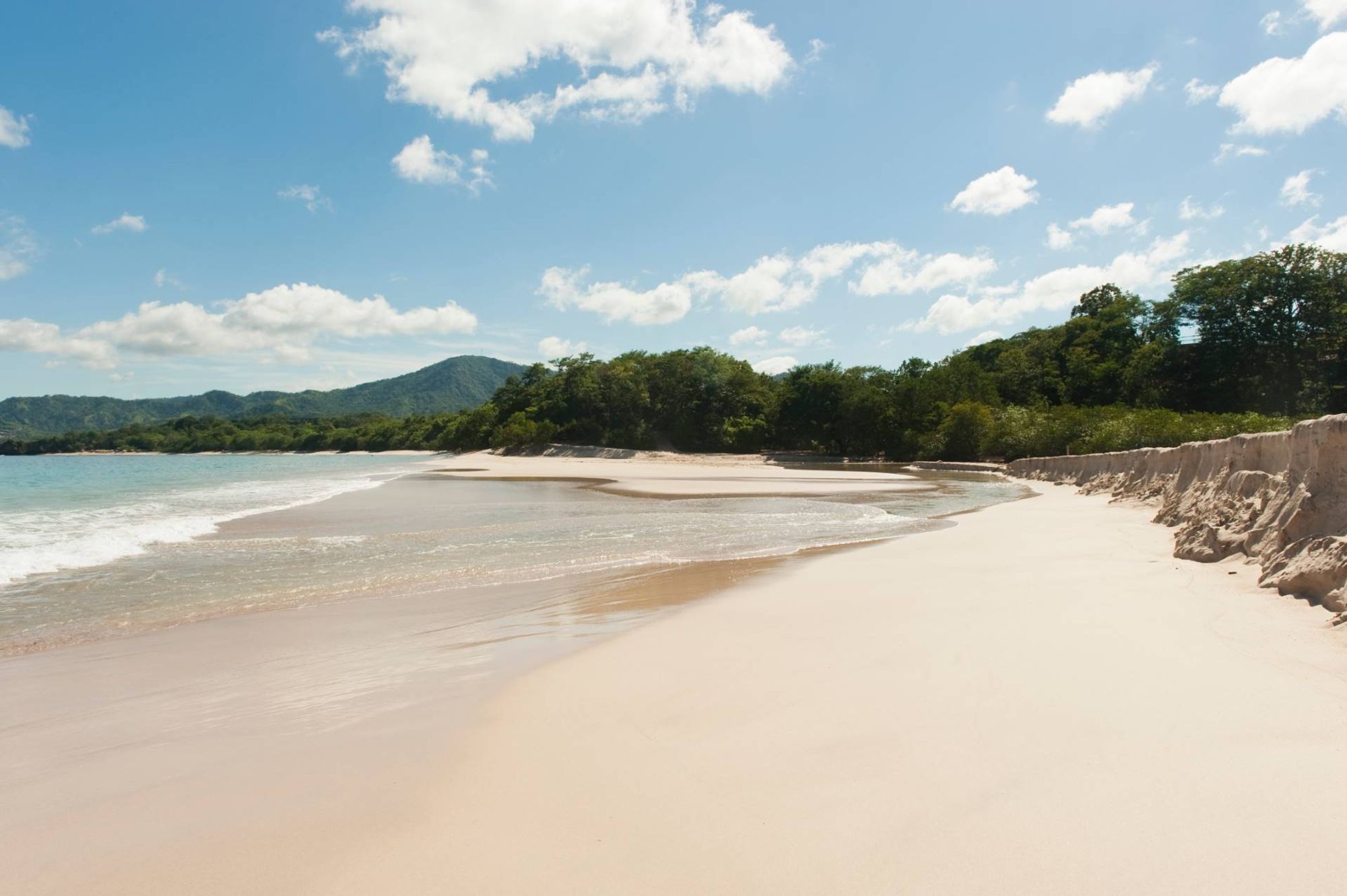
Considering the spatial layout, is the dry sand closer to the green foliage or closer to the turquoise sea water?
the turquoise sea water

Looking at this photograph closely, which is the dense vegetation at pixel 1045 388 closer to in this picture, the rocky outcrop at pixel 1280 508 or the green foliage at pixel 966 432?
the green foliage at pixel 966 432

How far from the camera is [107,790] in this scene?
3.29 m

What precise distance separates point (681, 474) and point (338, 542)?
2868cm

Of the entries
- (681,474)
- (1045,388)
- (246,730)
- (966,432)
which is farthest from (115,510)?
(1045,388)

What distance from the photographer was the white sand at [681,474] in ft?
86.9

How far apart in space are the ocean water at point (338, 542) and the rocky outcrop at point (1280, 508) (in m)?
4.96

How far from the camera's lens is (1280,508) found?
6.47m

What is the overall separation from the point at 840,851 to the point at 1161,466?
16556mm

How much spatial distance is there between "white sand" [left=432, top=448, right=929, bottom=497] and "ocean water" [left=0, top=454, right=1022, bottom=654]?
141 inches

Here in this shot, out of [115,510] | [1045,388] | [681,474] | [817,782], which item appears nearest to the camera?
[817,782]

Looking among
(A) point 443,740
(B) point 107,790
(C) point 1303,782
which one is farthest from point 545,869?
(C) point 1303,782

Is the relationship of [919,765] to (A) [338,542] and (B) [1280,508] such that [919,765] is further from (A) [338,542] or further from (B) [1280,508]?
(A) [338,542]

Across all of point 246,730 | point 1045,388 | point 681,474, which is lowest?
point 681,474

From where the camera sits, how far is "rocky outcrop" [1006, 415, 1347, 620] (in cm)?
516
